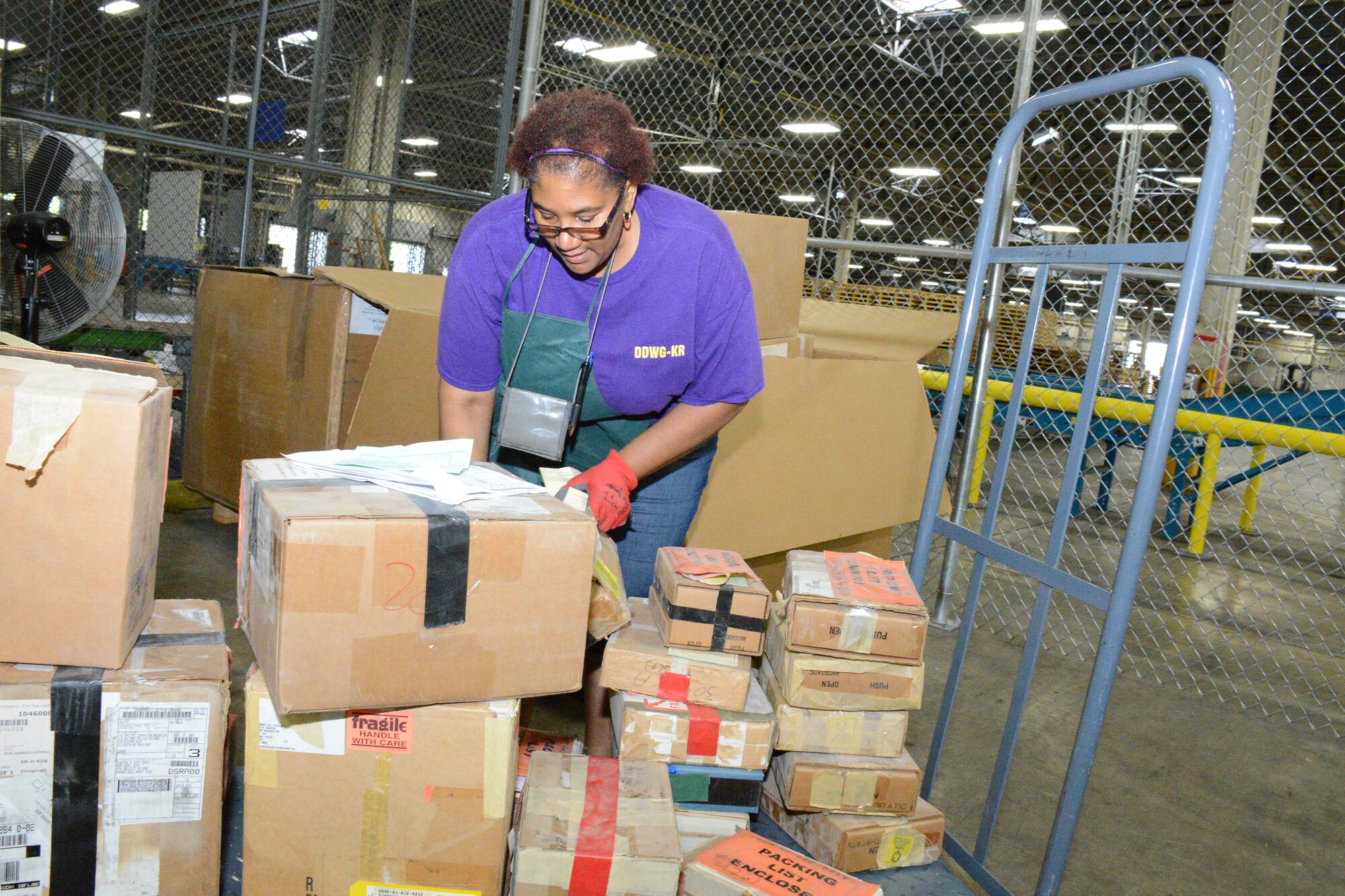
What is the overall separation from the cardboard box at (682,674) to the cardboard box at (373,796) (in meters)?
0.37

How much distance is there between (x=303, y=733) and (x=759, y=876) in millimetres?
705

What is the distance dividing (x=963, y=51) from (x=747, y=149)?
17.2 ft

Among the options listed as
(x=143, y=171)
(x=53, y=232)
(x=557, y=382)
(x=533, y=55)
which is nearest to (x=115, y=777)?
(x=557, y=382)

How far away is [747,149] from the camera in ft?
52.1

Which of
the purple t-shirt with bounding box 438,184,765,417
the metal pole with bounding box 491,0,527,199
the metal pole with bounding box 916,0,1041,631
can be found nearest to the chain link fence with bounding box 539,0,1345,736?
the metal pole with bounding box 916,0,1041,631

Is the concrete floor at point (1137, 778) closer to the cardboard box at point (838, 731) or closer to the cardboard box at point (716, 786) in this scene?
the cardboard box at point (838, 731)

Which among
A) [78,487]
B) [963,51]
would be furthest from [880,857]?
[963,51]

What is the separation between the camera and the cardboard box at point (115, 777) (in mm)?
1269

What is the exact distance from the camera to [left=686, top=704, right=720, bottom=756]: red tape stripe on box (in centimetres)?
167

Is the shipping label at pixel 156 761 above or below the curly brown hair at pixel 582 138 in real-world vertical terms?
below

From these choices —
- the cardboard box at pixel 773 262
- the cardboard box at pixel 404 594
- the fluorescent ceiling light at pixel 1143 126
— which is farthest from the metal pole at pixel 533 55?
the fluorescent ceiling light at pixel 1143 126

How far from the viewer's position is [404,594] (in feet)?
3.92

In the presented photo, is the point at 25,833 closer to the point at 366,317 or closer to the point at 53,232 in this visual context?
the point at 366,317

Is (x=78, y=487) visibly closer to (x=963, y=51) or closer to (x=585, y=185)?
(x=585, y=185)
